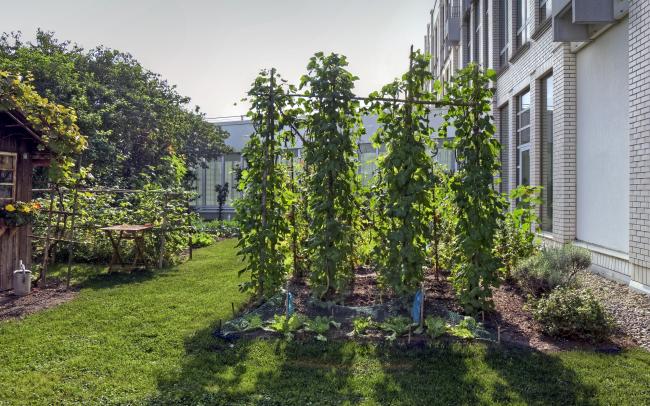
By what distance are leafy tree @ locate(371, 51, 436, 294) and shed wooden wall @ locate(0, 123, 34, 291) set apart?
5.23 meters

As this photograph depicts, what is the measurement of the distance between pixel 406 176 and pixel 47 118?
5.21m

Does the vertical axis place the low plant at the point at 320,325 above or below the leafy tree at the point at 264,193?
below

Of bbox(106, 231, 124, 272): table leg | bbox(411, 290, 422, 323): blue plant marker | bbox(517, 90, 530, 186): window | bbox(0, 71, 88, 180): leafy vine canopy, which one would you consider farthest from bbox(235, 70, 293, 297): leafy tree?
bbox(517, 90, 530, 186): window

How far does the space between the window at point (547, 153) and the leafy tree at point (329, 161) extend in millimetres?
5446

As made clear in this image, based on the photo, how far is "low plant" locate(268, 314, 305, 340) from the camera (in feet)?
15.4

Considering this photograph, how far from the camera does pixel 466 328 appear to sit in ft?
15.3

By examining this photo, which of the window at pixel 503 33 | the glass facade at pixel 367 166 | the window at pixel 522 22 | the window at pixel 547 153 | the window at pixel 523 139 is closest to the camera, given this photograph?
the glass facade at pixel 367 166

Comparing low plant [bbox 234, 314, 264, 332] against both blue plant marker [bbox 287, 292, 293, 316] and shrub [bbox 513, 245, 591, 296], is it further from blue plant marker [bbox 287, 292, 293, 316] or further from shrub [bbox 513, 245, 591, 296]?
shrub [bbox 513, 245, 591, 296]

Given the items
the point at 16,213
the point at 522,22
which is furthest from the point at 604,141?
the point at 16,213

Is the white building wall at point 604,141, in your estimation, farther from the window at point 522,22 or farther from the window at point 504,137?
the window at point 504,137

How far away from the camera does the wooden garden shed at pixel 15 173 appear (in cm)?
695

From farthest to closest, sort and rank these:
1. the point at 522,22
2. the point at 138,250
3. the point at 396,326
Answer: the point at 522,22 < the point at 138,250 < the point at 396,326

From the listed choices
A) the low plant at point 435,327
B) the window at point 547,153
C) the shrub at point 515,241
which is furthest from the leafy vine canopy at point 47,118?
the window at point 547,153

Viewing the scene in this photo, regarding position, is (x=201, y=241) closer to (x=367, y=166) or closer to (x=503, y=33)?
(x=367, y=166)
